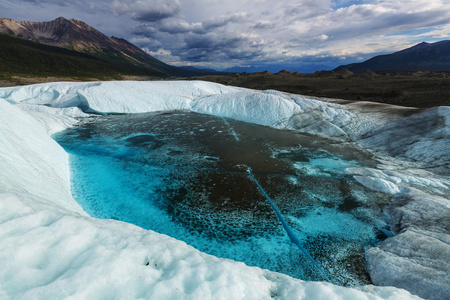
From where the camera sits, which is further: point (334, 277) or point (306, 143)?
point (306, 143)

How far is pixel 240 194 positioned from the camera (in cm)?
A: 797

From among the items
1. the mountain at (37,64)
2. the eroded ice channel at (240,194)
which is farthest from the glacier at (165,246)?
the mountain at (37,64)

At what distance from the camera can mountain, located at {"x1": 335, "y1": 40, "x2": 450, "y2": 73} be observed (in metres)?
141

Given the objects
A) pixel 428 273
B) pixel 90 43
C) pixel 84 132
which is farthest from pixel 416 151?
pixel 90 43

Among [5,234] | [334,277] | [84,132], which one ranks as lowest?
[334,277]

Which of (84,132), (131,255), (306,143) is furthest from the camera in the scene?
(84,132)

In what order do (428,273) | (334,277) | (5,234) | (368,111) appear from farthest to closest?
1. (368,111)
2. (334,277)
3. (428,273)
4. (5,234)

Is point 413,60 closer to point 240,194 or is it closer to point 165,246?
point 240,194

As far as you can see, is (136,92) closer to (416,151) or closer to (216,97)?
(216,97)

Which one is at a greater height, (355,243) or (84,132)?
(84,132)

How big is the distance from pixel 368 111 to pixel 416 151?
22.3 feet

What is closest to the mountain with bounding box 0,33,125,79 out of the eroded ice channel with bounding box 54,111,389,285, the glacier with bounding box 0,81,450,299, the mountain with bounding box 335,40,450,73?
the eroded ice channel with bounding box 54,111,389,285

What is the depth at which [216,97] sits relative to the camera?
78.6ft

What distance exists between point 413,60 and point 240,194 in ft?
691
